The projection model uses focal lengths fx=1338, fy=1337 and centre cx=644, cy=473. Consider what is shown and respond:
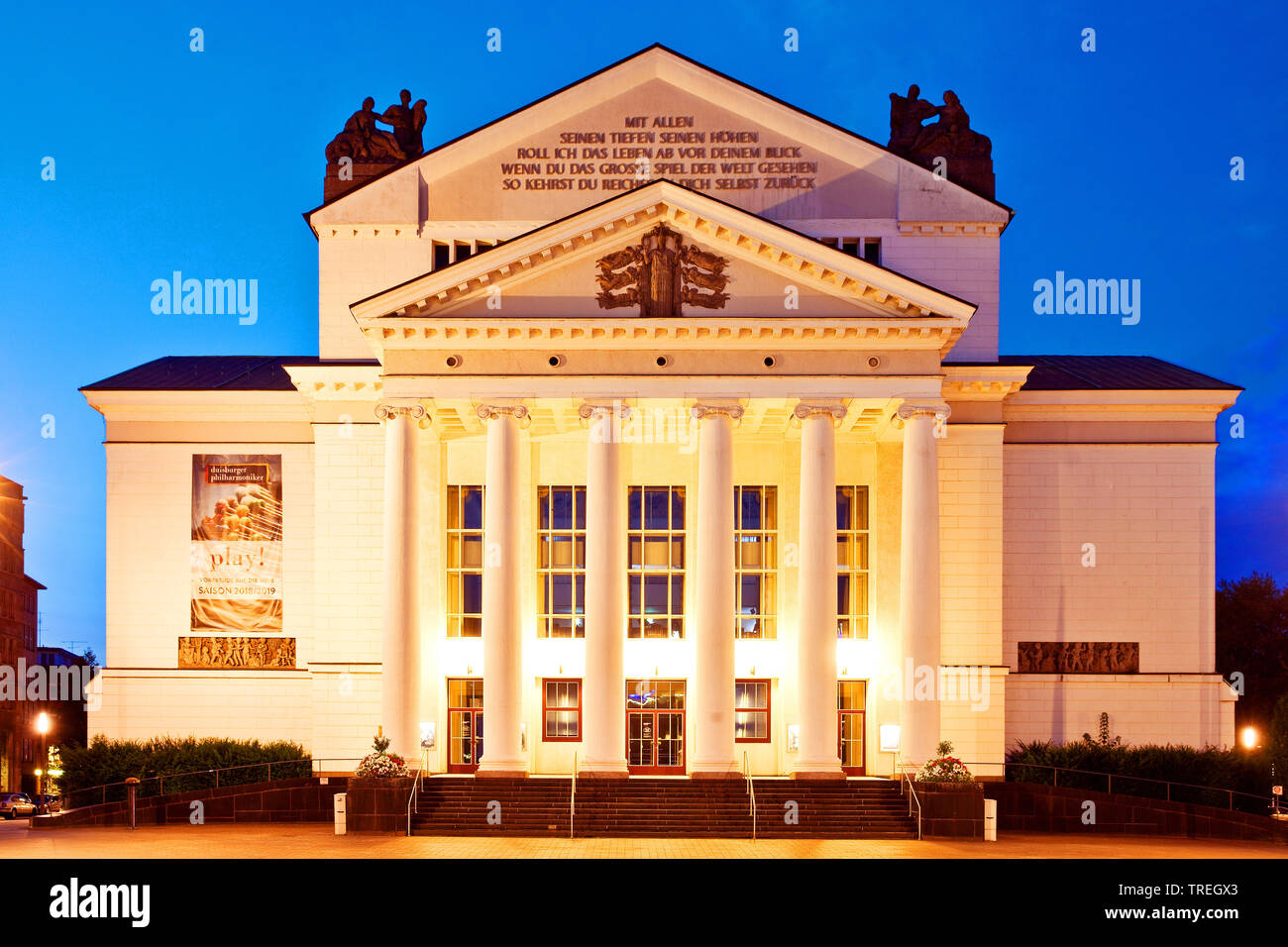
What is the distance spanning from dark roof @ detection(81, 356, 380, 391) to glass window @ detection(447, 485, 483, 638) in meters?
5.79

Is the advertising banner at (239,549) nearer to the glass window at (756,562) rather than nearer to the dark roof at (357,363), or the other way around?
the dark roof at (357,363)

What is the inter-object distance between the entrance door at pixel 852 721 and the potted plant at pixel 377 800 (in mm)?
14757

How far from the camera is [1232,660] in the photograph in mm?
70812

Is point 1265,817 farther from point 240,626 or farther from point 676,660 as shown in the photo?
point 240,626

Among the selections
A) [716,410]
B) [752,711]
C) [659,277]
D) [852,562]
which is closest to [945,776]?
[752,711]

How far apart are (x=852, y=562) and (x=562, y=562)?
9531mm

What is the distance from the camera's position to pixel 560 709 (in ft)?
143

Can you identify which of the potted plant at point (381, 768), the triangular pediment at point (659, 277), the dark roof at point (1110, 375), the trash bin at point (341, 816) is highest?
the triangular pediment at point (659, 277)

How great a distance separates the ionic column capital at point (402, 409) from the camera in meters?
39.0

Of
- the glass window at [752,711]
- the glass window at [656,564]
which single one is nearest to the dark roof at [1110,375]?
the glass window at [656,564]

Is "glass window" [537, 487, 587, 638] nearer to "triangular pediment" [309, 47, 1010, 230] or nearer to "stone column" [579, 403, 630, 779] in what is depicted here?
"stone column" [579, 403, 630, 779]
